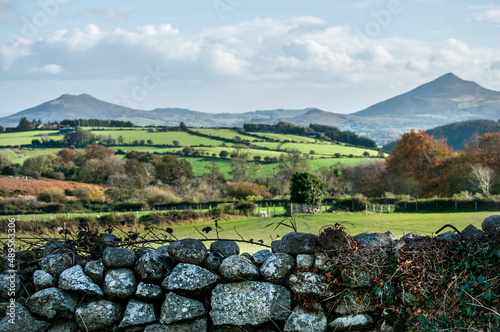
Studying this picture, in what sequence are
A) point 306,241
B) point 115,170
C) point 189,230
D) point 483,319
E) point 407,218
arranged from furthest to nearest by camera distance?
point 115,170 → point 407,218 → point 189,230 → point 306,241 → point 483,319

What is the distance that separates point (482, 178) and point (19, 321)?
170 ft

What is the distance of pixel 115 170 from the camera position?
7200 cm

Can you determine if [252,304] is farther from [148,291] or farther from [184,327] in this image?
[148,291]

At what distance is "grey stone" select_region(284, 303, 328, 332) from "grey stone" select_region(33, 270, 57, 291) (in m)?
2.39

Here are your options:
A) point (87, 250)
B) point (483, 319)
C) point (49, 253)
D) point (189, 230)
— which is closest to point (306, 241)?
point (483, 319)

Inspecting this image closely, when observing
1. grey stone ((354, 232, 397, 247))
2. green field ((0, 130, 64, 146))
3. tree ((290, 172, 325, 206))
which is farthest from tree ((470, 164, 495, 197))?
green field ((0, 130, 64, 146))

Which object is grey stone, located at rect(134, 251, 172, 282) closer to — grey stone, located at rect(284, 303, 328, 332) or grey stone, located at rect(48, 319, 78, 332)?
grey stone, located at rect(48, 319, 78, 332)

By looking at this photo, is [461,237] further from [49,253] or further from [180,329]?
[49,253]

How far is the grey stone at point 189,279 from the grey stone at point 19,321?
135cm

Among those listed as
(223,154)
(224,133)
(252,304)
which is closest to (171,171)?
(223,154)

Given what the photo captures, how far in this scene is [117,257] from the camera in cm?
424

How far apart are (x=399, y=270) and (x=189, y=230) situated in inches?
876

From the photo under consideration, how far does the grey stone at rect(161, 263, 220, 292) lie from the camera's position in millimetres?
4152

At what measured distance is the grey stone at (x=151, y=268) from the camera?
4195 millimetres
